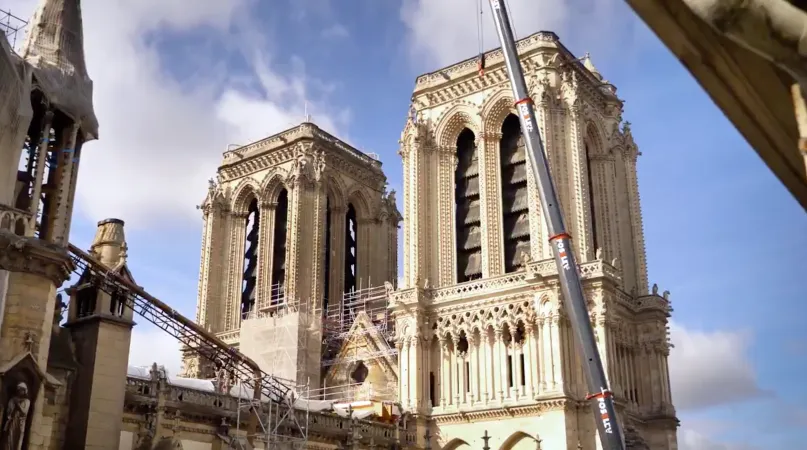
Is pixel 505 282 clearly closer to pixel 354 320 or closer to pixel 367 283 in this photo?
pixel 354 320

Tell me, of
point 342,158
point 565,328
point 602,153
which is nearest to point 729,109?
point 565,328

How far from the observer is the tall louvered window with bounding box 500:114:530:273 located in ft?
130

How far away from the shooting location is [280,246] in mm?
52156

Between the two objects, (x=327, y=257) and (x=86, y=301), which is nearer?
(x=86, y=301)

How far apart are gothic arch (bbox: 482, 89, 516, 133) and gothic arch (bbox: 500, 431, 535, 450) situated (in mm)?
14550

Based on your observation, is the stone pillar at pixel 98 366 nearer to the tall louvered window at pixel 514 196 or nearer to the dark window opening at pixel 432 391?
the dark window opening at pixel 432 391

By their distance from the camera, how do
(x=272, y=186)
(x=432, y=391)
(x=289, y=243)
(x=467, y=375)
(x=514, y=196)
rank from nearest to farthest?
(x=467, y=375) < (x=432, y=391) < (x=514, y=196) < (x=289, y=243) < (x=272, y=186)

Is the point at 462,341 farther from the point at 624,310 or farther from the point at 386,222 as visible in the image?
the point at 386,222

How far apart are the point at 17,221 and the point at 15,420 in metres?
4.44

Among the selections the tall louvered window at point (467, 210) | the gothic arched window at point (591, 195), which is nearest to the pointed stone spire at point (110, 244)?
the tall louvered window at point (467, 210)

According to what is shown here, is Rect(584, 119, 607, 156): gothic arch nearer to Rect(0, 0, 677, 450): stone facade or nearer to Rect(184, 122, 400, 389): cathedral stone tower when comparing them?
Rect(0, 0, 677, 450): stone facade

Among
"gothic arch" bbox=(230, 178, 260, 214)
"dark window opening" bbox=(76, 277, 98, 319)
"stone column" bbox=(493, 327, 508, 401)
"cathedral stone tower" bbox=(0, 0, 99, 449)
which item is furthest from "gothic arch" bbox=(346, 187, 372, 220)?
"cathedral stone tower" bbox=(0, 0, 99, 449)

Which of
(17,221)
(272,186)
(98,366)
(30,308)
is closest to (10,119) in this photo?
(17,221)

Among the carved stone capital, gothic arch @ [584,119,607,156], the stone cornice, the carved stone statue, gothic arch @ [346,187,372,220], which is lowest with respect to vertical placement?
the carved stone statue
